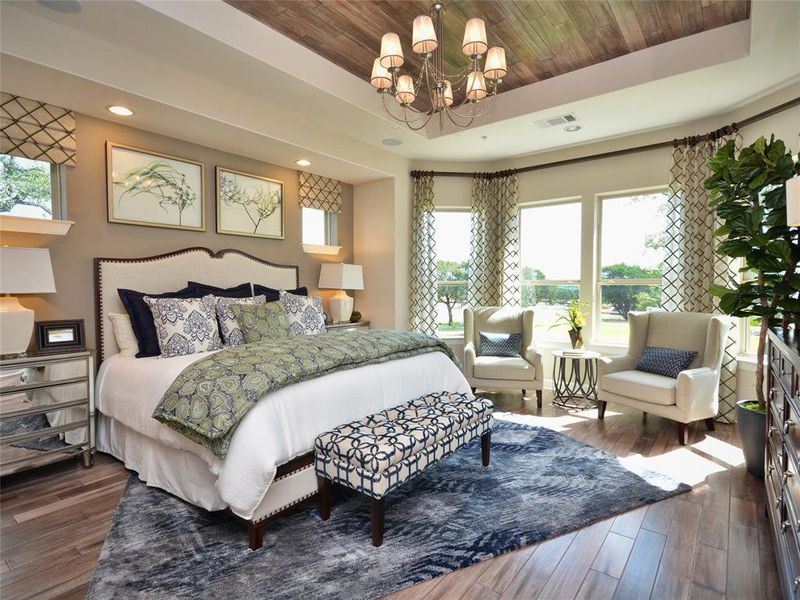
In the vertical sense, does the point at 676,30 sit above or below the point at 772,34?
above

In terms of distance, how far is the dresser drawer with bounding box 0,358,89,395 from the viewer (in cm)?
258

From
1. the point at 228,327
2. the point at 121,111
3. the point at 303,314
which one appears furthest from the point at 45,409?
the point at 121,111

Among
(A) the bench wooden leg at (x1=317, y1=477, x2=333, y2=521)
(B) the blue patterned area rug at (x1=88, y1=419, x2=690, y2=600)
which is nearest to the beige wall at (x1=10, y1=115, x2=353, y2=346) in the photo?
Answer: (B) the blue patterned area rug at (x1=88, y1=419, x2=690, y2=600)

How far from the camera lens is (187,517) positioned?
7.48ft

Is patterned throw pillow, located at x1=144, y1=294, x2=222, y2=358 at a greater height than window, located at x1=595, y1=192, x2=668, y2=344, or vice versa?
window, located at x1=595, y1=192, x2=668, y2=344

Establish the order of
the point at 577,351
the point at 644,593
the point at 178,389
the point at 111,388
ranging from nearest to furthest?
the point at 644,593, the point at 178,389, the point at 111,388, the point at 577,351

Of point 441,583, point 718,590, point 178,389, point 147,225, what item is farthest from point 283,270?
point 718,590

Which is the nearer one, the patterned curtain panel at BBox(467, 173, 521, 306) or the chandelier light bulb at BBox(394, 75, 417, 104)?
the chandelier light bulb at BBox(394, 75, 417, 104)

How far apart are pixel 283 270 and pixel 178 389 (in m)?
2.49

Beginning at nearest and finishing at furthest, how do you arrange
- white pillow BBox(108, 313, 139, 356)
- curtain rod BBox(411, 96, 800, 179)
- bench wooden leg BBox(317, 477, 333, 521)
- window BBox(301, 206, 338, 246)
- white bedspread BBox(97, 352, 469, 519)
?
white bedspread BBox(97, 352, 469, 519) → bench wooden leg BBox(317, 477, 333, 521) → white pillow BBox(108, 313, 139, 356) → curtain rod BBox(411, 96, 800, 179) → window BBox(301, 206, 338, 246)

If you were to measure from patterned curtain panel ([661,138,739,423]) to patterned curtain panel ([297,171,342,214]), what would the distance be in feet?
11.8

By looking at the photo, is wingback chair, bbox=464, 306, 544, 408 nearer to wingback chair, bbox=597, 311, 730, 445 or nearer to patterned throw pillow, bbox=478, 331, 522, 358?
patterned throw pillow, bbox=478, 331, 522, 358

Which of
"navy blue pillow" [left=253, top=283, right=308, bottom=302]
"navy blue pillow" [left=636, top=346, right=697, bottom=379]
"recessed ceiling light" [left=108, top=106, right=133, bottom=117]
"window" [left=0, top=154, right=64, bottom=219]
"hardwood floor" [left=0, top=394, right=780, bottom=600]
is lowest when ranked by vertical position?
"hardwood floor" [left=0, top=394, right=780, bottom=600]

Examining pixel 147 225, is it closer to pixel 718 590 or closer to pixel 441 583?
pixel 441 583
